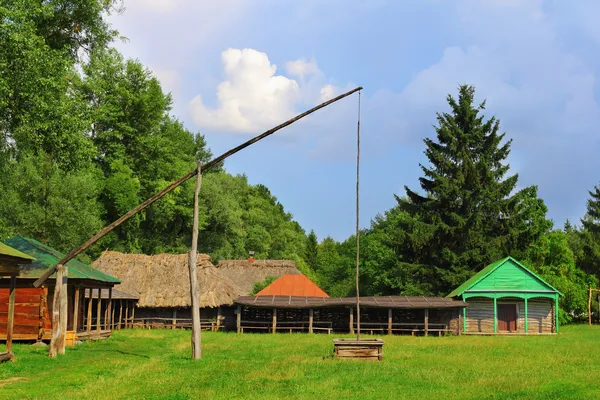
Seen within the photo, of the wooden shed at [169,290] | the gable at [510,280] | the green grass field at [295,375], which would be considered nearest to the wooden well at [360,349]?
the green grass field at [295,375]

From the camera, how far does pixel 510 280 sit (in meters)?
38.9

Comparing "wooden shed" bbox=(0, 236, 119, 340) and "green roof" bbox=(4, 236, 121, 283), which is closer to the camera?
"green roof" bbox=(4, 236, 121, 283)

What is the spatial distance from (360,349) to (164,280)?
26023 mm

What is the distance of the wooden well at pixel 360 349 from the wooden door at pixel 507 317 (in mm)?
24440

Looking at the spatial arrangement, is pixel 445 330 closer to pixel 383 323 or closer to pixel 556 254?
pixel 383 323

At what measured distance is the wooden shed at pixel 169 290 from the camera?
1585 inches

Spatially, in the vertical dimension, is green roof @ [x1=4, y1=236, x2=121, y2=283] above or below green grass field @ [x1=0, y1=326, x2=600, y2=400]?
above

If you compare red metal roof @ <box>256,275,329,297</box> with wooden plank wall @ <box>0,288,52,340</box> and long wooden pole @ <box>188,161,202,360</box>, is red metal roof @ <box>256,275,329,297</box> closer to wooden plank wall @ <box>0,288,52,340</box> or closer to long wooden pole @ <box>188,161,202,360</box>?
wooden plank wall @ <box>0,288,52,340</box>

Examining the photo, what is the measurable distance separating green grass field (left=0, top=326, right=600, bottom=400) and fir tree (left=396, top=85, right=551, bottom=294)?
24.2 meters

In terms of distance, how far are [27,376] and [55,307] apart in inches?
→ 192

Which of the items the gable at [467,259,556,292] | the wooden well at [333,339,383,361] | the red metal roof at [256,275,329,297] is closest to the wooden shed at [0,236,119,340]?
the wooden well at [333,339,383,361]

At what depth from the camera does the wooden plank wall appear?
24406 mm

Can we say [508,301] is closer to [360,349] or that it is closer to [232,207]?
[360,349]

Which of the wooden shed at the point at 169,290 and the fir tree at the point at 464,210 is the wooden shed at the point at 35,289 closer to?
the wooden shed at the point at 169,290
